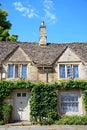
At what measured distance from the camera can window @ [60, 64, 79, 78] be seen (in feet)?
77.5

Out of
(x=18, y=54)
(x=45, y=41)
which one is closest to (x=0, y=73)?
(x=18, y=54)

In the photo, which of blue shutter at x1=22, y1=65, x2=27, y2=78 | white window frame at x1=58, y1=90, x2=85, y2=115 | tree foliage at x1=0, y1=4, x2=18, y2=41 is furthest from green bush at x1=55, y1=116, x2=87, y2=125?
tree foliage at x1=0, y1=4, x2=18, y2=41

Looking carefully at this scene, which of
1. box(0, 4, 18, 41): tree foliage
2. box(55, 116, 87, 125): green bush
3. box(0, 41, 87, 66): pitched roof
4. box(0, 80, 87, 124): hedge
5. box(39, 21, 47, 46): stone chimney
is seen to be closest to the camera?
box(55, 116, 87, 125): green bush

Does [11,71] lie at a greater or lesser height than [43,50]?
lesser

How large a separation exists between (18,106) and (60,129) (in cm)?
596

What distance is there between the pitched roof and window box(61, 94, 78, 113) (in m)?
3.73

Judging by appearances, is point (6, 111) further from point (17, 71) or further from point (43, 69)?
point (43, 69)

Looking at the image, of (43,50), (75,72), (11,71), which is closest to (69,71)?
(75,72)

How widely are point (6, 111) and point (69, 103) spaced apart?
602 cm

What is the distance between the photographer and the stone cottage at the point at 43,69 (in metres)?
22.7

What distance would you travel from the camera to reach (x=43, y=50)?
26141 mm

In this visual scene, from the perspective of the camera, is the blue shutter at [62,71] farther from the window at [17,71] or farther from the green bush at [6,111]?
the green bush at [6,111]

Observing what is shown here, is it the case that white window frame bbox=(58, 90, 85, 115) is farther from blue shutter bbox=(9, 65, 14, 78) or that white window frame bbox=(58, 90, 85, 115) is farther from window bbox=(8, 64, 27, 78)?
blue shutter bbox=(9, 65, 14, 78)

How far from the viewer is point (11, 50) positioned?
25.3 m
